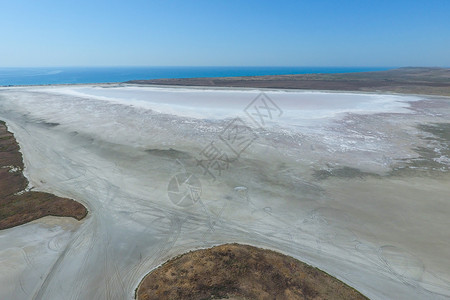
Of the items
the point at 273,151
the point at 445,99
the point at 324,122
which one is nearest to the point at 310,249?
the point at 273,151

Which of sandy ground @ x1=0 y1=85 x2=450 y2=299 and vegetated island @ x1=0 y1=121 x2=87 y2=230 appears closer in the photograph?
sandy ground @ x1=0 y1=85 x2=450 y2=299

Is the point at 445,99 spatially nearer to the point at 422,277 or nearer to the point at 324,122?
the point at 324,122

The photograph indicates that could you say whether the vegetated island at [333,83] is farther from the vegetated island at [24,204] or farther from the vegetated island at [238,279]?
the vegetated island at [238,279]

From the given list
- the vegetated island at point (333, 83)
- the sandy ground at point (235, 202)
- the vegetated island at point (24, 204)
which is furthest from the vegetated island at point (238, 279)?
the vegetated island at point (333, 83)

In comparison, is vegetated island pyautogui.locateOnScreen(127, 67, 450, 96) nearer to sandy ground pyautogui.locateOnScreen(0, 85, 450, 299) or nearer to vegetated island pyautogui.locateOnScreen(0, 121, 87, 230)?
sandy ground pyautogui.locateOnScreen(0, 85, 450, 299)

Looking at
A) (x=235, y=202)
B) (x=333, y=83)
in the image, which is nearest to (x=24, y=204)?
(x=235, y=202)

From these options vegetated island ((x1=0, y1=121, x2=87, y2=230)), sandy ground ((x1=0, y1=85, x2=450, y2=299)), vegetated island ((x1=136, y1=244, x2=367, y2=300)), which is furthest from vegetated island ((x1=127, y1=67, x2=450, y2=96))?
vegetated island ((x1=136, y1=244, x2=367, y2=300))
